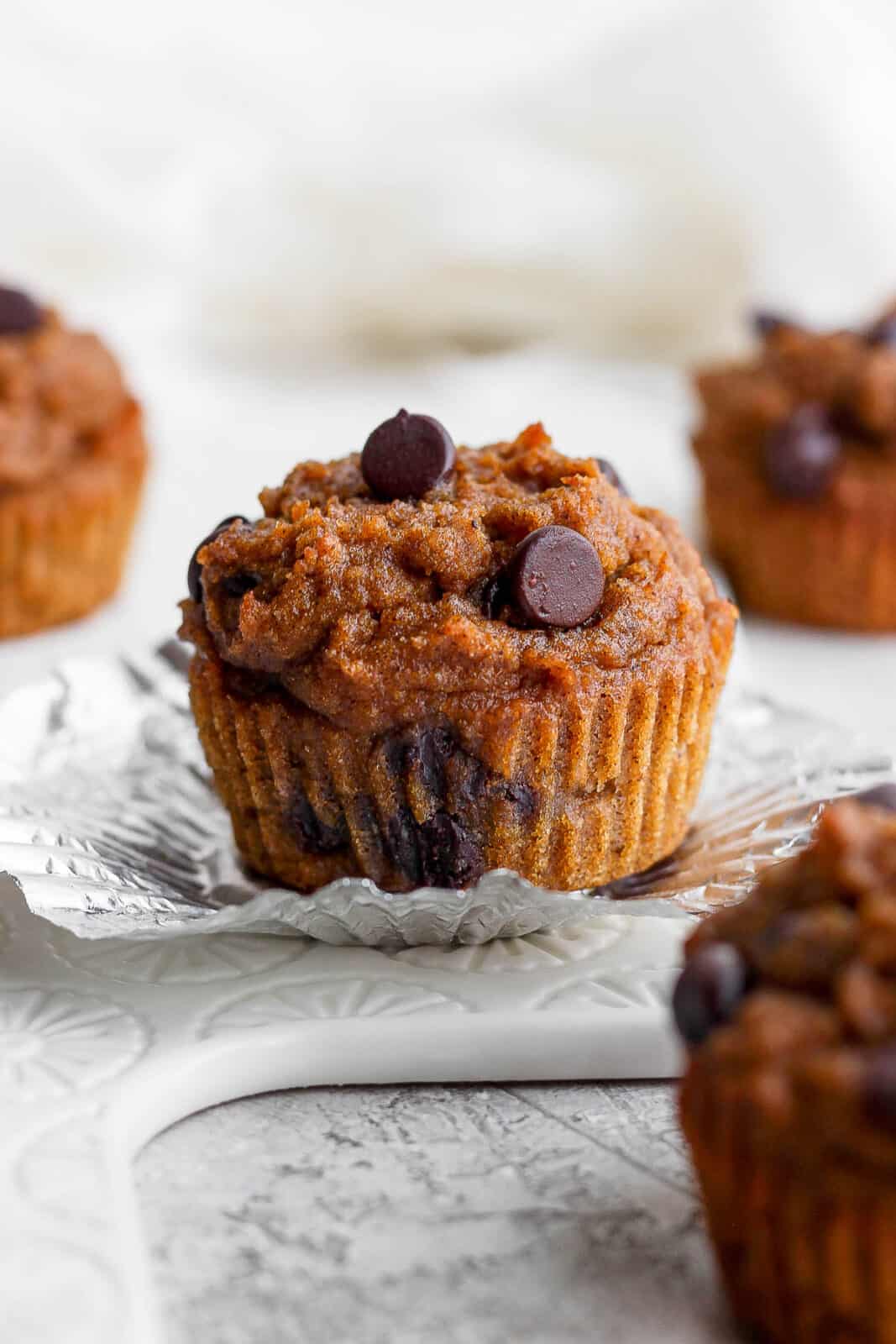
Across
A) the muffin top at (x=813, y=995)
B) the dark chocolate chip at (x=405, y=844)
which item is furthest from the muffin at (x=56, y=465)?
the muffin top at (x=813, y=995)

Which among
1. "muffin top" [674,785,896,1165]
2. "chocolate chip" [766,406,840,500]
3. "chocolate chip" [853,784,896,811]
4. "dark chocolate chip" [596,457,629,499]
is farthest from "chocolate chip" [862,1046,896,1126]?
"chocolate chip" [766,406,840,500]

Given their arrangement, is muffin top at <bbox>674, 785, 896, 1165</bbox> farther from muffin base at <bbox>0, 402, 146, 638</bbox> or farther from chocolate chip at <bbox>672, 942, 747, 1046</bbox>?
muffin base at <bbox>0, 402, 146, 638</bbox>

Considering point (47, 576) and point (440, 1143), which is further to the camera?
point (47, 576)

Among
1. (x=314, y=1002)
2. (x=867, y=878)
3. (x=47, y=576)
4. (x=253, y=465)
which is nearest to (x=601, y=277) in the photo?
(x=253, y=465)

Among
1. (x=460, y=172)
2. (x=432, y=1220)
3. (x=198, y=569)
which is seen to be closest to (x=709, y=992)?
(x=432, y=1220)

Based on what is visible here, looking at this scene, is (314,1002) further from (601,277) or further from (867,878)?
(601,277)
